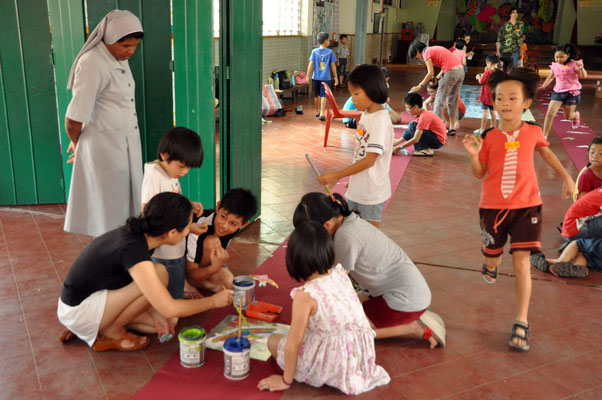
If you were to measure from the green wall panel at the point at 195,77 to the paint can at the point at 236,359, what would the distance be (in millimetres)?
1942

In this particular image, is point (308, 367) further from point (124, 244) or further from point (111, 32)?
point (111, 32)

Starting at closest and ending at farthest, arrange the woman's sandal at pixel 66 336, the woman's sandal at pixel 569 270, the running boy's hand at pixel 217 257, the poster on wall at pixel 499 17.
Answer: the woman's sandal at pixel 66 336 → the running boy's hand at pixel 217 257 → the woman's sandal at pixel 569 270 → the poster on wall at pixel 499 17

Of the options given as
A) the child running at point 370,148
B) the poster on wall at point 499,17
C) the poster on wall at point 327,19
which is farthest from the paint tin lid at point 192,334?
the poster on wall at point 499,17

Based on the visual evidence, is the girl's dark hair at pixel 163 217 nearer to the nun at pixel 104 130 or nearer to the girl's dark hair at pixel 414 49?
the nun at pixel 104 130

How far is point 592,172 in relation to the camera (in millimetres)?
4195

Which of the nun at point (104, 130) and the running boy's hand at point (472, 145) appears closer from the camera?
the running boy's hand at point (472, 145)

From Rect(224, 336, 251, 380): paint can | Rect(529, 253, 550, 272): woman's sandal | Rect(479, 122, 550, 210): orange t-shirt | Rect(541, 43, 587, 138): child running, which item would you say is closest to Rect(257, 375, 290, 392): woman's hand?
Rect(224, 336, 251, 380): paint can

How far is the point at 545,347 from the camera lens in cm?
295

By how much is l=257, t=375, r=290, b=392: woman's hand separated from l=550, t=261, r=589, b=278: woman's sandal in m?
2.32

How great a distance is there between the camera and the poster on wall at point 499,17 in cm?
2467

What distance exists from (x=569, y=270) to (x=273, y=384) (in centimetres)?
242

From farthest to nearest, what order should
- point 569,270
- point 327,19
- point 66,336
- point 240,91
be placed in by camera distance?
point 327,19
point 240,91
point 569,270
point 66,336

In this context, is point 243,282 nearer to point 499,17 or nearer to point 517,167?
point 517,167

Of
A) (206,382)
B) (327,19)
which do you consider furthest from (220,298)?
(327,19)
